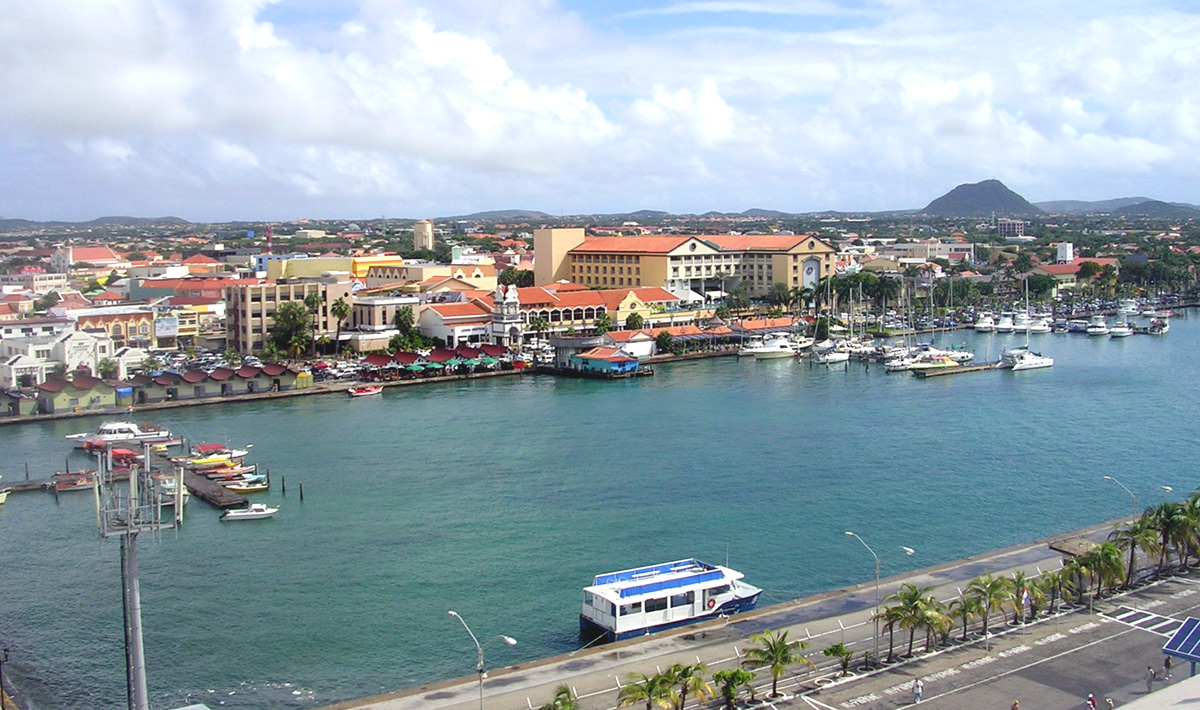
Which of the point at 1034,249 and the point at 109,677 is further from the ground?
the point at 1034,249

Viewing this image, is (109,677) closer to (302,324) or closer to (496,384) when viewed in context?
(496,384)

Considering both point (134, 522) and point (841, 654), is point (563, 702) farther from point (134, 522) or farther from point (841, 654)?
point (134, 522)

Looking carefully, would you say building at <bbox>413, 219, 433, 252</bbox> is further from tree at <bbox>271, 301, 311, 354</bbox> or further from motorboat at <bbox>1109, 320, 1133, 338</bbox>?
motorboat at <bbox>1109, 320, 1133, 338</bbox>

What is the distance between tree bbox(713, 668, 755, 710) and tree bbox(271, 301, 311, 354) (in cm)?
2212

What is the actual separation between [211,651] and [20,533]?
5.17 metres

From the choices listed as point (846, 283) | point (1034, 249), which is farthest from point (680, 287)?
point (1034, 249)

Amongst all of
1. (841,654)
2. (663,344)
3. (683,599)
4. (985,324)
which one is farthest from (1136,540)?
(985,324)

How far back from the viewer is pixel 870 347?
30.8 metres

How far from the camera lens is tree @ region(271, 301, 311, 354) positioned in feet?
91.1

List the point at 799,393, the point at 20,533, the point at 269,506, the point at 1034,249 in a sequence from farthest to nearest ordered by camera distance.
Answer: the point at 1034,249, the point at 799,393, the point at 269,506, the point at 20,533

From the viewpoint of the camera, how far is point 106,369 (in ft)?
76.5

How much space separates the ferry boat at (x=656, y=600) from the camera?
9648mm

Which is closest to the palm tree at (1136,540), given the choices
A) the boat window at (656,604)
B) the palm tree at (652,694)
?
the boat window at (656,604)

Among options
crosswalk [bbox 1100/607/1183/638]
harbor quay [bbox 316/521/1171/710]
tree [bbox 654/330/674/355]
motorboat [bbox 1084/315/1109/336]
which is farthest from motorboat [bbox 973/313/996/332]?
crosswalk [bbox 1100/607/1183/638]
